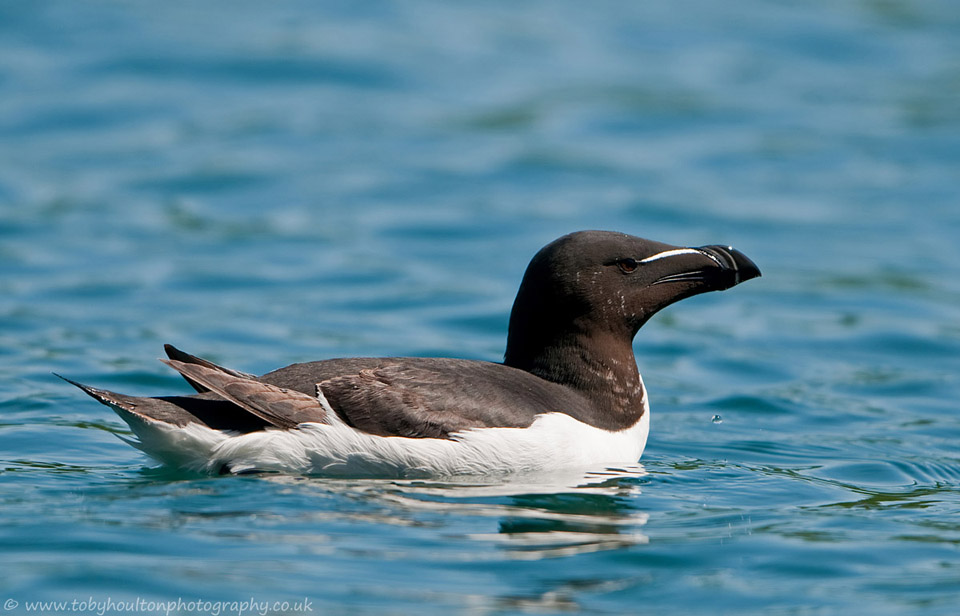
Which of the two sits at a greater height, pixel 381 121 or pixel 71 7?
pixel 71 7

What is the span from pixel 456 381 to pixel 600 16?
51.5 feet

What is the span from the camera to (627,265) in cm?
771

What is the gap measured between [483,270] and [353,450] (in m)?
6.32

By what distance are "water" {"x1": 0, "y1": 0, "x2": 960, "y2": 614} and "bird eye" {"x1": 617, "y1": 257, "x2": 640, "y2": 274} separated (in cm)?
113

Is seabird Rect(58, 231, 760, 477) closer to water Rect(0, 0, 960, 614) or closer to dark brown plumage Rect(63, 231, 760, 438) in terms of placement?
dark brown plumage Rect(63, 231, 760, 438)

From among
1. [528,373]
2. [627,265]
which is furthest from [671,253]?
[528,373]

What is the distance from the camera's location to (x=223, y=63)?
1858cm

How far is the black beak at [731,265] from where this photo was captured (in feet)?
25.7

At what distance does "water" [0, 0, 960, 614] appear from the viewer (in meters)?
6.28

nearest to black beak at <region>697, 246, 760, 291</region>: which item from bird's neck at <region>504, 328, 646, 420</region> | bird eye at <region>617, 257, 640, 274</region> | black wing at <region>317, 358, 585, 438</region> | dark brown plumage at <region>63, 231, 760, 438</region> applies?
dark brown plumage at <region>63, 231, 760, 438</region>

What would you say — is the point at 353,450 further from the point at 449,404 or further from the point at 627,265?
the point at 627,265

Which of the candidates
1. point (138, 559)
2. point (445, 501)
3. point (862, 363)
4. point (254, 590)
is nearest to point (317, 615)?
point (254, 590)

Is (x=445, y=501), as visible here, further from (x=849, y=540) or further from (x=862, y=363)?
(x=862, y=363)

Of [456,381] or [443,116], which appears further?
[443,116]
